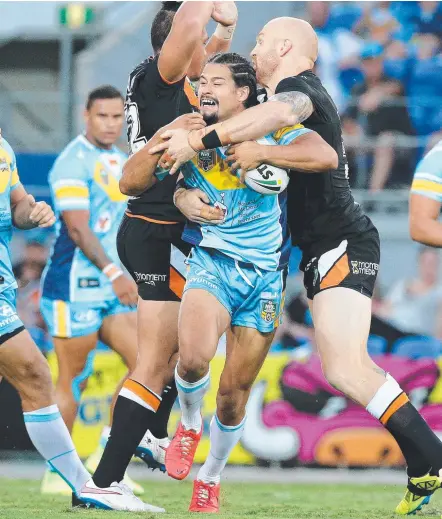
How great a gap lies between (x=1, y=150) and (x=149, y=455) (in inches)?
88.0

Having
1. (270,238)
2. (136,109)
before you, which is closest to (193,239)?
(270,238)

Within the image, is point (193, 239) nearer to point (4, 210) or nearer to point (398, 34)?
point (4, 210)

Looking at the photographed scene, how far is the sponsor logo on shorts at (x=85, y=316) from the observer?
30.1ft

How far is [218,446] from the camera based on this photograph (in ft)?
23.0

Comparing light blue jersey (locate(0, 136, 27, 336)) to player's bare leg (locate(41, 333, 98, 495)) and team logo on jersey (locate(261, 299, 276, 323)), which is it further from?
player's bare leg (locate(41, 333, 98, 495))

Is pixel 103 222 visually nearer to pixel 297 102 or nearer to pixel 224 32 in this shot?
pixel 224 32

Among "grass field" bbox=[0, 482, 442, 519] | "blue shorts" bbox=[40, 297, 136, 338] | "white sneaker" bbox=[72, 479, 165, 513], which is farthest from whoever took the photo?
"blue shorts" bbox=[40, 297, 136, 338]

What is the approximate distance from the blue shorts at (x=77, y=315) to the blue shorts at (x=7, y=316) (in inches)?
83.1

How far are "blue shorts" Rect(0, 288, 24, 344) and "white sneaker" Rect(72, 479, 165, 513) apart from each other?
106cm

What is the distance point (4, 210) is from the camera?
7.13 meters

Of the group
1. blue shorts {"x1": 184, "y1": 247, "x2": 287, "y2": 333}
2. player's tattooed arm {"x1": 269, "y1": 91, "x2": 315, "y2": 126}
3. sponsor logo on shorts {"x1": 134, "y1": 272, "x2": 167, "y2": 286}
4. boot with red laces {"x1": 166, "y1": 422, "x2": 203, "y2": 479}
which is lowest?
boot with red laces {"x1": 166, "y1": 422, "x2": 203, "y2": 479}

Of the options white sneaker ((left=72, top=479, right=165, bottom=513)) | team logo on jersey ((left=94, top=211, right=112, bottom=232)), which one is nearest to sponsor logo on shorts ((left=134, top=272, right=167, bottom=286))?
white sneaker ((left=72, top=479, right=165, bottom=513))

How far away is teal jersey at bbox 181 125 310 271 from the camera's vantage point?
6.55 m

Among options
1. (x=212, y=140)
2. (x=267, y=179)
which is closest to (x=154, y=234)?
(x=267, y=179)
